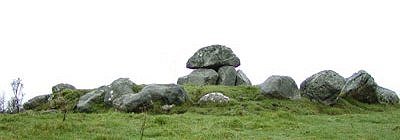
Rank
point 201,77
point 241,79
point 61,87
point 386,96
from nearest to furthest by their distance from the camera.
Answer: point 386,96
point 61,87
point 201,77
point 241,79

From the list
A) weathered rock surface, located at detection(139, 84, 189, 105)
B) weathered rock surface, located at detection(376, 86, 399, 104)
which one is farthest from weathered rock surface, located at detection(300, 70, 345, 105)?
weathered rock surface, located at detection(139, 84, 189, 105)

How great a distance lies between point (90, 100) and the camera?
39.4 m

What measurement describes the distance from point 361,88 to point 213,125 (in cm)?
2259

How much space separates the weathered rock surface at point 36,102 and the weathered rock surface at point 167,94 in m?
11.5

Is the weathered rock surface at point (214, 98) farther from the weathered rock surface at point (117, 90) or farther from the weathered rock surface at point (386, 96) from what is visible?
the weathered rock surface at point (386, 96)

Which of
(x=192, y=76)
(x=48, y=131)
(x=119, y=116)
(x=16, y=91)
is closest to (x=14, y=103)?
(x=16, y=91)

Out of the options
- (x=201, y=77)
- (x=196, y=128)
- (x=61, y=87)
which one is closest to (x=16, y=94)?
(x=61, y=87)

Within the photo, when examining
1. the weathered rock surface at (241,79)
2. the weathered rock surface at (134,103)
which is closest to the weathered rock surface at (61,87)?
the weathered rock surface at (134,103)

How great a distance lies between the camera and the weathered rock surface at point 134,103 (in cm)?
3656

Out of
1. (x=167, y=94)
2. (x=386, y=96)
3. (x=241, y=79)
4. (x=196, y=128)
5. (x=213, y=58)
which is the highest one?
(x=213, y=58)

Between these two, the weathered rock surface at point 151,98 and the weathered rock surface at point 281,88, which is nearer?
the weathered rock surface at point 151,98

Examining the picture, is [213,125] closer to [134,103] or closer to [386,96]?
[134,103]

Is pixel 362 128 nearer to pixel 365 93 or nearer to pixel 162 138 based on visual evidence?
pixel 162 138

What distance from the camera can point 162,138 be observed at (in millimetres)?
21938
